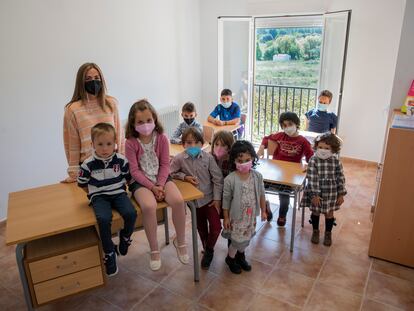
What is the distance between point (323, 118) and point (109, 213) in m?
3.09

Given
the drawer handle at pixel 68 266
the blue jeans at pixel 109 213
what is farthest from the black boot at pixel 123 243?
the drawer handle at pixel 68 266

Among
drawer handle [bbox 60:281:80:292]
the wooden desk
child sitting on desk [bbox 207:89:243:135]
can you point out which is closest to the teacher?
drawer handle [bbox 60:281:80:292]

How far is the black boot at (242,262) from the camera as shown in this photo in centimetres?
279

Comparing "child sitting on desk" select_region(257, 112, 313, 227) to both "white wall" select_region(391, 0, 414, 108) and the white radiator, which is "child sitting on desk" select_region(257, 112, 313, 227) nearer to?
"white wall" select_region(391, 0, 414, 108)

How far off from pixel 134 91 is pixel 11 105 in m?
1.62

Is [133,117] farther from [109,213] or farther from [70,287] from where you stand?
[70,287]

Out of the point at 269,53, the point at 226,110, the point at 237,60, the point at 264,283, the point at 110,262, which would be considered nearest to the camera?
the point at 110,262

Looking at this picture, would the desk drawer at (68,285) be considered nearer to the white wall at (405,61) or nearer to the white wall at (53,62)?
the white wall at (53,62)

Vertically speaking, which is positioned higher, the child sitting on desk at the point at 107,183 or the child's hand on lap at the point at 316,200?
the child sitting on desk at the point at 107,183

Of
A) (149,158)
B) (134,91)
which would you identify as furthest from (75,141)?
(134,91)

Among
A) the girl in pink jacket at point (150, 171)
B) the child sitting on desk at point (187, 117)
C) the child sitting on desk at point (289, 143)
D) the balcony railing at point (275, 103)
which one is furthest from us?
the balcony railing at point (275, 103)

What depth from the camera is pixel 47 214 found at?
2100mm

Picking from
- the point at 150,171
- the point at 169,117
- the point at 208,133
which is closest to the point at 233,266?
the point at 150,171

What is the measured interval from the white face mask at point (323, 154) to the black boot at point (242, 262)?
1.02 m
